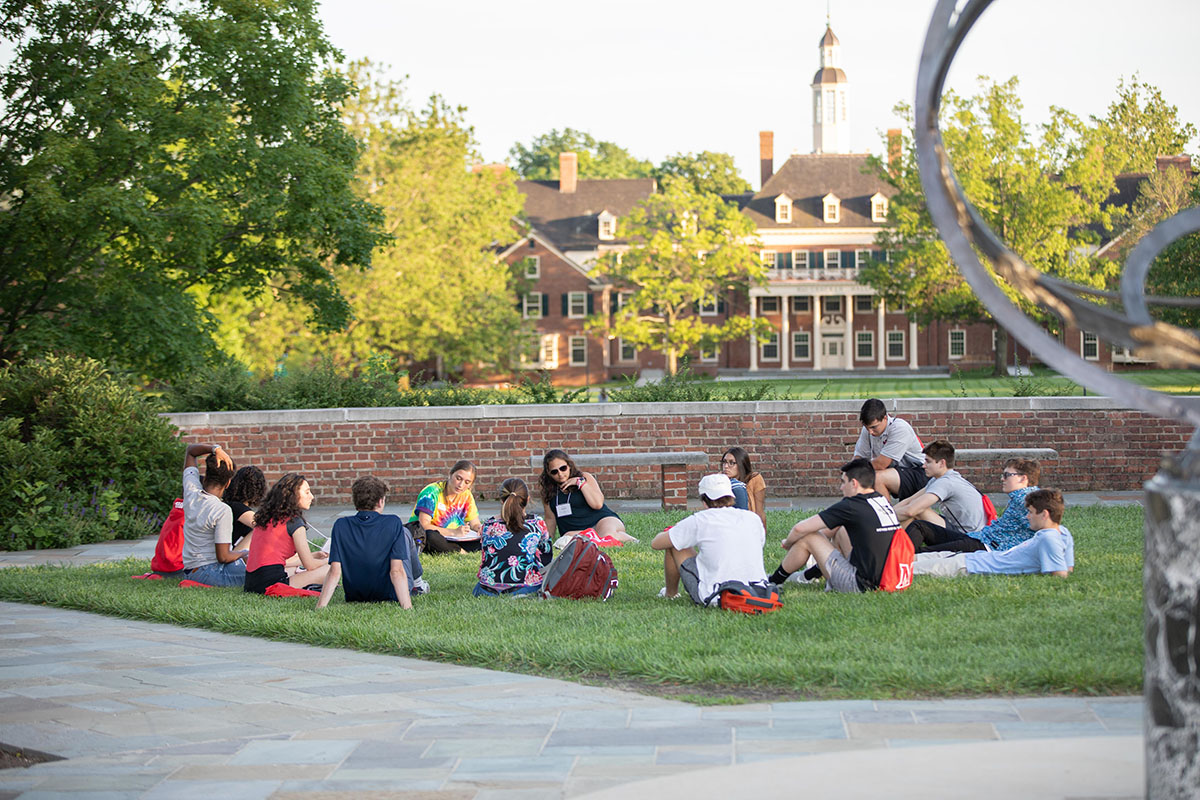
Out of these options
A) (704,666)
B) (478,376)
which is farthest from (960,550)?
(478,376)

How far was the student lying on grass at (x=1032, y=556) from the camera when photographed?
9977 millimetres

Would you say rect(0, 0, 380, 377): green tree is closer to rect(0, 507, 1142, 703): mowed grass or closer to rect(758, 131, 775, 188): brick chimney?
rect(0, 507, 1142, 703): mowed grass

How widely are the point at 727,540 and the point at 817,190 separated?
6821 cm

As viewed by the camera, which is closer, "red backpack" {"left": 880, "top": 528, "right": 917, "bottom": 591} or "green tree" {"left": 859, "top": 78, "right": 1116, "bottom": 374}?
"red backpack" {"left": 880, "top": 528, "right": 917, "bottom": 591}

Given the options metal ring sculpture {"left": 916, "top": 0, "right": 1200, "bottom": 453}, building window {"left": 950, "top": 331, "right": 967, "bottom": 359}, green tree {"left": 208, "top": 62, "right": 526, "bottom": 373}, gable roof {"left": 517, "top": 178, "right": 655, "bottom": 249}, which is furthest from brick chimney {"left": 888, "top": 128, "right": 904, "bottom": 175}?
metal ring sculpture {"left": 916, "top": 0, "right": 1200, "bottom": 453}

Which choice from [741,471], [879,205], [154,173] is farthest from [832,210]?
[741,471]

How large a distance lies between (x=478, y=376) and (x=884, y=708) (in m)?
51.4

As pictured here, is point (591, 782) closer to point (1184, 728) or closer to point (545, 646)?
point (1184, 728)

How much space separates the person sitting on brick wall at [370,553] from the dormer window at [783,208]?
66206mm

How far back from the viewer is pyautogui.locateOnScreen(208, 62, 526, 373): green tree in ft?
133

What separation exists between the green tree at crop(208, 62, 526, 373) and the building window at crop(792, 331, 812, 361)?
1205 inches

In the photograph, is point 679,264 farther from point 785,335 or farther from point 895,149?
point 785,335

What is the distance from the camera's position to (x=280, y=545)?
10.5m

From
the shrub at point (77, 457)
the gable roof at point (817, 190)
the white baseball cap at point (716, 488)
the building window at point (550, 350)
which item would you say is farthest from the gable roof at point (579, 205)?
the white baseball cap at point (716, 488)
